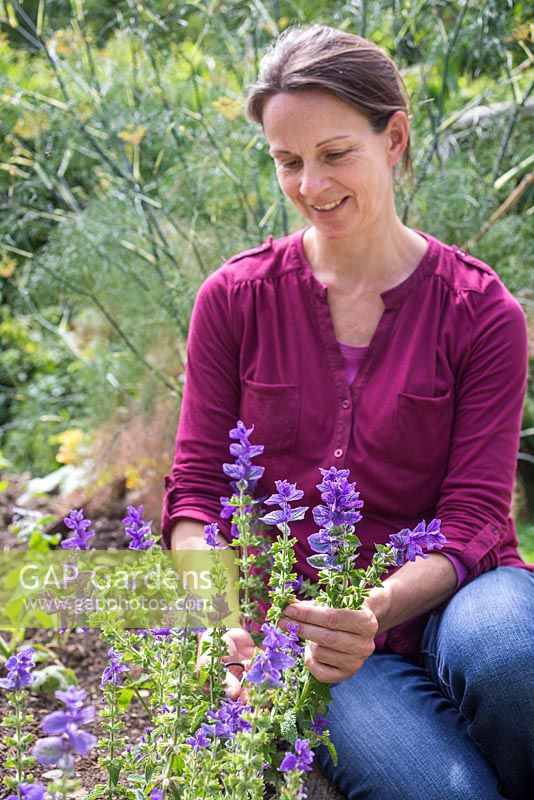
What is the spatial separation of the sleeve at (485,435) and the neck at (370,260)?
0.19m

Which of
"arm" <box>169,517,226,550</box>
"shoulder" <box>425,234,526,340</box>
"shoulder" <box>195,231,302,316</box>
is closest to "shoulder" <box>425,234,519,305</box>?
"shoulder" <box>425,234,526,340</box>

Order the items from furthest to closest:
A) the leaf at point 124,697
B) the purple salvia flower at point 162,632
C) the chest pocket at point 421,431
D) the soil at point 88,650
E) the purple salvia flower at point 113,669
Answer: the chest pocket at point 421,431
the soil at point 88,650
the leaf at point 124,697
the purple salvia flower at point 162,632
the purple salvia flower at point 113,669

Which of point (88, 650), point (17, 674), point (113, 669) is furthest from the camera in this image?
point (88, 650)

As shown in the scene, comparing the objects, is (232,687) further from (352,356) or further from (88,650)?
(88,650)

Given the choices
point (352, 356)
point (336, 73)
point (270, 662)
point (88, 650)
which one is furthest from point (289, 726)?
point (88, 650)

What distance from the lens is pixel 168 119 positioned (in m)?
3.06

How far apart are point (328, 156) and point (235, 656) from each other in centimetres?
100

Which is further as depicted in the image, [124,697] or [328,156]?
[328,156]

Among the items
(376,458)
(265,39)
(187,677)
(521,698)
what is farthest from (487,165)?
(187,677)

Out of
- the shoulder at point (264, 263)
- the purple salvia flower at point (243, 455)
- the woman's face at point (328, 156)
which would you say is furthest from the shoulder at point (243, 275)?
the purple salvia flower at point (243, 455)

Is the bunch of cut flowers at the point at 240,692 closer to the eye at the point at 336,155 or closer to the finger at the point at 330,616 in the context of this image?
the finger at the point at 330,616

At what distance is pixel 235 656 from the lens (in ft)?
5.63

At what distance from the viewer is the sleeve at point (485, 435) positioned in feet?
6.34

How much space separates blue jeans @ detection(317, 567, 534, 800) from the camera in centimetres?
171
